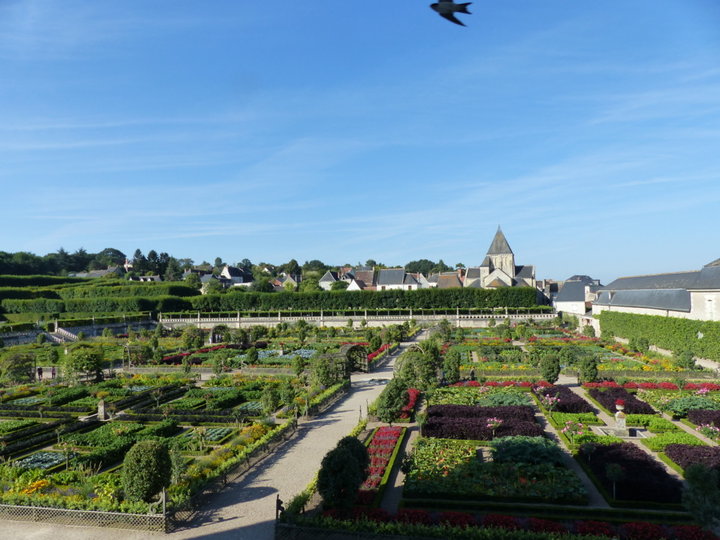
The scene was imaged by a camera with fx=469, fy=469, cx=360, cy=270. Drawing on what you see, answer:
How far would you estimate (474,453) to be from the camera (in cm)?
1695

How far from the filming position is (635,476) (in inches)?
544

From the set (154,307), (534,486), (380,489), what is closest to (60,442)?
(380,489)

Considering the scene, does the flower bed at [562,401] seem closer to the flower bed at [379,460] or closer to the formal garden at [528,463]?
the formal garden at [528,463]

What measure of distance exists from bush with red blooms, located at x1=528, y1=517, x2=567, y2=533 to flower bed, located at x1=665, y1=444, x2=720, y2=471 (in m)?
6.32

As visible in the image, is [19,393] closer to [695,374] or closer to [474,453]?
[474,453]

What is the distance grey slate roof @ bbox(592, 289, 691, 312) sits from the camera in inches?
1628

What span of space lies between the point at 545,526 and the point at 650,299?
43530 millimetres

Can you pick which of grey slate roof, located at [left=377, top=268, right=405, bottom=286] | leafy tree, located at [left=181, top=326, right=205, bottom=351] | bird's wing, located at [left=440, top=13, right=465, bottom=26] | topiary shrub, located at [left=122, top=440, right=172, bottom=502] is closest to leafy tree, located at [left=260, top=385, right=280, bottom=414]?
topiary shrub, located at [left=122, top=440, right=172, bottom=502]

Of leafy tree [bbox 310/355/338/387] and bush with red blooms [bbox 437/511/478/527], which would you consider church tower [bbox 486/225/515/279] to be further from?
bush with red blooms [bbox 437/511/478/527]

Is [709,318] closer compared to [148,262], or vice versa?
[709,318]

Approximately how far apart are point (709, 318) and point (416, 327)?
33.2 metres

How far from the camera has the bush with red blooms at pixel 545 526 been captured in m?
11.3

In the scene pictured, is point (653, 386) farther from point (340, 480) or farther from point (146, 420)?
point (146, 420)

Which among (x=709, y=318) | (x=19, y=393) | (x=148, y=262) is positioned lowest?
(x=19, y=393)
